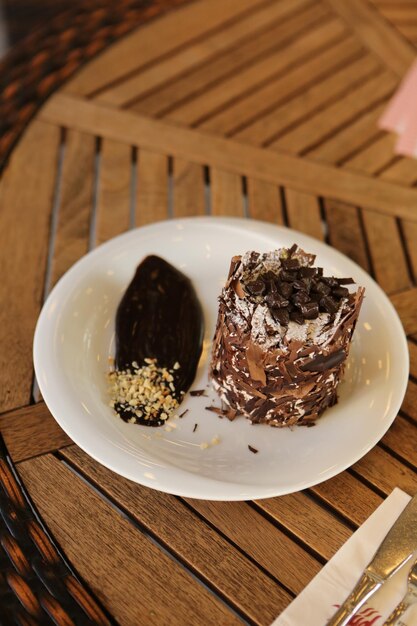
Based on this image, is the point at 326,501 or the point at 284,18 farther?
the point at 284,18

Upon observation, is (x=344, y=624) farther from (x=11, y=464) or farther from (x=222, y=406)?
(x=11, y=464)

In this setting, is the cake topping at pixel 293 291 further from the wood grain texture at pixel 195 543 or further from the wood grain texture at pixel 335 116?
the wood grain texture at pixel 335 116

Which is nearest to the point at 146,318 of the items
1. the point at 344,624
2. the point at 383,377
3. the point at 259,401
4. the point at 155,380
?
the point at 155,380

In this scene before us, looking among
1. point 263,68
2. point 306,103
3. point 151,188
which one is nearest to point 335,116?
point 306,103

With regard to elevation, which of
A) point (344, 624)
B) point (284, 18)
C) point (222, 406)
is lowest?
point (344, 624)

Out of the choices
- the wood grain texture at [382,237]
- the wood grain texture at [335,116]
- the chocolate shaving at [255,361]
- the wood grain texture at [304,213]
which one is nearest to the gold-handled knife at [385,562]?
the chocolate shaving at [255,361]

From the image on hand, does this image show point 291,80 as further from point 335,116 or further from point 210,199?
point 210,199
